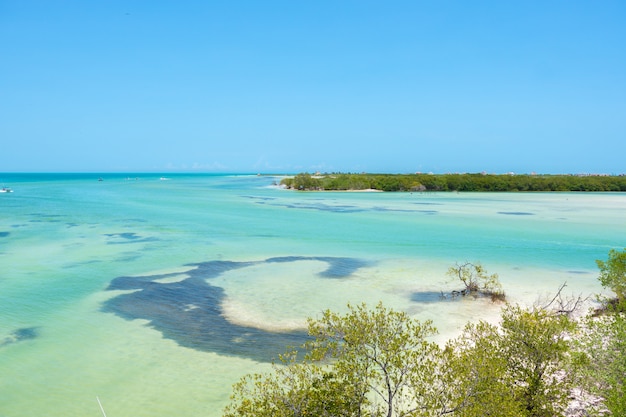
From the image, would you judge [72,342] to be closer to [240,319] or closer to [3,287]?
[240,319]

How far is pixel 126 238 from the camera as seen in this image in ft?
118

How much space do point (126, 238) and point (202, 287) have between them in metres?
17.3

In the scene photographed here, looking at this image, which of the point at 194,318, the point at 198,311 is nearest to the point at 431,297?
the point at 198,311

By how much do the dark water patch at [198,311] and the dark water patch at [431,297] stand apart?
4.99 metres

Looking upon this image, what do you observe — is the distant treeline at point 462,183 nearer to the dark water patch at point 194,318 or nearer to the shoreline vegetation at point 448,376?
the dark water patch at point 194,318

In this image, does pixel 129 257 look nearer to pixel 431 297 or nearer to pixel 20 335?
pixel 20 335

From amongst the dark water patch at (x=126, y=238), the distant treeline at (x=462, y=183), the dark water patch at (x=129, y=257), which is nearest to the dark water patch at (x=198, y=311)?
the dark water patch at (x=129, y=257)

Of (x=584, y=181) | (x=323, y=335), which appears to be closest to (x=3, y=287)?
(x=323, y=335)

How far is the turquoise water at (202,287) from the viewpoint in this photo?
41.1 feet

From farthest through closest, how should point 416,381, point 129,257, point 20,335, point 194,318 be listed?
point 129,257 < point 194,318 < point 20,335 < point 416,381

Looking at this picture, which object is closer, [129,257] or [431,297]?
[431,297]

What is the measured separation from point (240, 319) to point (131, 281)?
8.75 meters

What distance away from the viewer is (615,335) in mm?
9078

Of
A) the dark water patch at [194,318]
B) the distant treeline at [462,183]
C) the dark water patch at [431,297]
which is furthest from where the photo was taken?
the distant treeline at [462,183]
